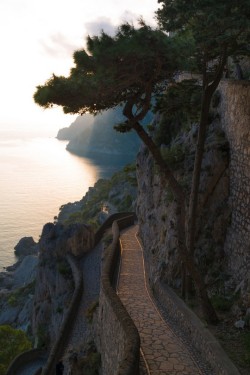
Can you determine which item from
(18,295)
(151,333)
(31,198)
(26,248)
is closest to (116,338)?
(151,333)

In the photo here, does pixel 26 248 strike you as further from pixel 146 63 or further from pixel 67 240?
pixel 146 63

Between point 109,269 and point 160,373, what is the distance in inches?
385

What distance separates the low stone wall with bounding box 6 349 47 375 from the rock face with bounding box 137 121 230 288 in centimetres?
1377

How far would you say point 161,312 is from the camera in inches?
691

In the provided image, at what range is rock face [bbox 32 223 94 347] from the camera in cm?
3220

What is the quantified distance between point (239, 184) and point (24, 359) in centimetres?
2340

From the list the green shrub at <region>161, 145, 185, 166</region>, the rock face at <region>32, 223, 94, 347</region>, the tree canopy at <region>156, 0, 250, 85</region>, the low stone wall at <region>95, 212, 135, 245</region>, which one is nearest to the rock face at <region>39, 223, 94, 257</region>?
the rock face at <region>32, 223, 94, 347</region>

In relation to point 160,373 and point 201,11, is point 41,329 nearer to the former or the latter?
point 160,373

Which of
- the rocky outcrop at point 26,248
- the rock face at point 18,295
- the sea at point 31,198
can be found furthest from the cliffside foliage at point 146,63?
the sea at point 31,198

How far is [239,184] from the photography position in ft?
52.6

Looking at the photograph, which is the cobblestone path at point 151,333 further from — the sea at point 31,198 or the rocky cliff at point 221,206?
the sea at point 31,198

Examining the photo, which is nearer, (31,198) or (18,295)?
(18,295)

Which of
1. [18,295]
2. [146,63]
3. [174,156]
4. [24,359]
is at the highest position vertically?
[146,63]

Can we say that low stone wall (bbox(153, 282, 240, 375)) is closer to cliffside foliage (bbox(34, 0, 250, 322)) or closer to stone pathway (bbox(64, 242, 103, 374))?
cliffside foliage (bbox(34, 0, 250, 322))
